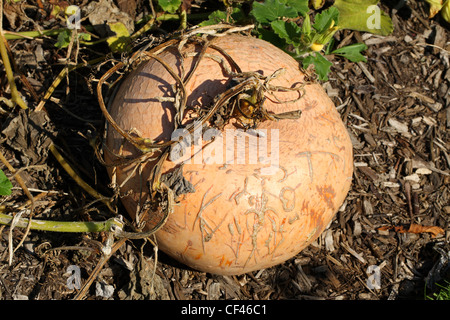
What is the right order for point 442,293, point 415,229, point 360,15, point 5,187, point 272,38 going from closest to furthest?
point 5,187 → point 442,293 → point 272,38 → point 415,229 → point 360,15

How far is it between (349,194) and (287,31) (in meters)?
1.09

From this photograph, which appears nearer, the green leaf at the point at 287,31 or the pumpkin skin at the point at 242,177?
the pumpkin skin at the point at 242,177

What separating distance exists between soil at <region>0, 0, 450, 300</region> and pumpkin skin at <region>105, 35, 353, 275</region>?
0.33m

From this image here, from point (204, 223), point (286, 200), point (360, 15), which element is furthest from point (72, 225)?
point (360, 15)

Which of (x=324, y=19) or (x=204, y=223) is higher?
(x=324, y=19)

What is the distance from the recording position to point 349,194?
2.99m

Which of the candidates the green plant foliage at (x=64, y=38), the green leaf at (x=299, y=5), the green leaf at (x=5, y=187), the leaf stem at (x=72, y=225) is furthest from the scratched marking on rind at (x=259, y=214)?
the green plant foliage at (x=64, y=38)

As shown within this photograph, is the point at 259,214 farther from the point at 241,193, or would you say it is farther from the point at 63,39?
the point at 63,39

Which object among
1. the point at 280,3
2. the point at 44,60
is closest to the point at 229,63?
the point at 280,3

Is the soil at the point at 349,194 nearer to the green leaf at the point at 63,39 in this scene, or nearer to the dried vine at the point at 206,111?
the green leaf at the point at 63,39

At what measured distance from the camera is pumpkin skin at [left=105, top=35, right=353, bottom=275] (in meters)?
2.07

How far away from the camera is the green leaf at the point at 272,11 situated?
2654 mm

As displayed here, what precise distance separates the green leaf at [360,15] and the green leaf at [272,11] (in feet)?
2.23

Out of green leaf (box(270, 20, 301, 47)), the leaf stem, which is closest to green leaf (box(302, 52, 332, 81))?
green leaf (box(270, 20, 301, 47))
